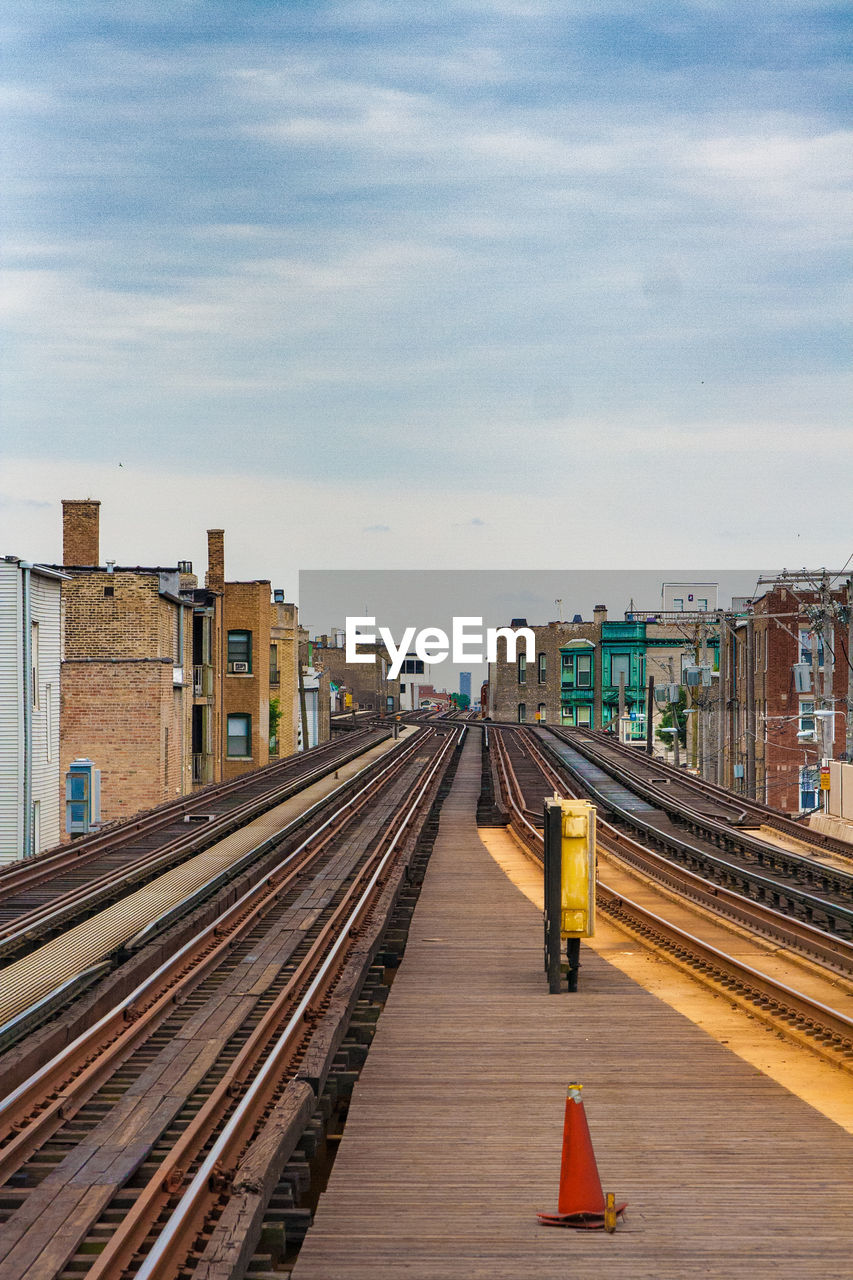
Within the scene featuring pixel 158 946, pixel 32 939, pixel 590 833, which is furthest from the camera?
pixel 32 939

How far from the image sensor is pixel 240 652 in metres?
58.4

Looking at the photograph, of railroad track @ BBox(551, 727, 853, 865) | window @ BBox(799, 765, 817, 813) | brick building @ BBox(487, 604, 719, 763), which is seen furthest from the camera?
brick building @ BBox(487, 604, 719, 763)

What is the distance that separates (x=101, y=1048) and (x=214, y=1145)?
324cm

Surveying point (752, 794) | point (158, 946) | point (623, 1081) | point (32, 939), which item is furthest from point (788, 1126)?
point (752, 794)

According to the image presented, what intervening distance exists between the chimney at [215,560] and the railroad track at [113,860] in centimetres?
1600

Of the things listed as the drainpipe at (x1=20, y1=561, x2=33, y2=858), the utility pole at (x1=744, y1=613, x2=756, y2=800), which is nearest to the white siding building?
the drainpipe at (x1=20, y1=561, x2=33, y2=858)

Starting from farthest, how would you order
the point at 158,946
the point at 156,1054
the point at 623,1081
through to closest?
the point at 158,946 → the point at 156,1054 → the point at 623,1081

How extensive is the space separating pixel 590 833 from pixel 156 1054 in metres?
4.78

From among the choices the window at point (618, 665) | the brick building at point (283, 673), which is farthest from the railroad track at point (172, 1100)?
the window at point (618, 665)

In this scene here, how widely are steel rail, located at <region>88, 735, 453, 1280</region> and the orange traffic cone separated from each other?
1956 mm

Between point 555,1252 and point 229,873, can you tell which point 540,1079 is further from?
point 229,873

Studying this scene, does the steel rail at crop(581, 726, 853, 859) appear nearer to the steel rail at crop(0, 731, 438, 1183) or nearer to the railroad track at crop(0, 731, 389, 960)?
the railroad track at crop(0, 731, 389, 960)

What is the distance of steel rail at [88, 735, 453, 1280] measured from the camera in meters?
6.56

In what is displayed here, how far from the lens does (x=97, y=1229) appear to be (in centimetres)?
710
